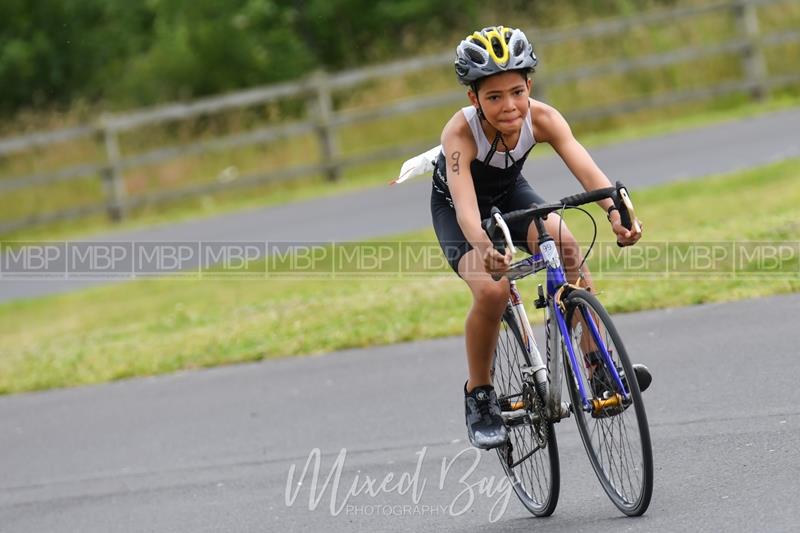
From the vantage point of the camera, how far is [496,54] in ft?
19.6

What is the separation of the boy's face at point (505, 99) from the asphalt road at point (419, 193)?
9990 millimetres

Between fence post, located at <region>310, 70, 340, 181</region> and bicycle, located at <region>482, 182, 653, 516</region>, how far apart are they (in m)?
16.4

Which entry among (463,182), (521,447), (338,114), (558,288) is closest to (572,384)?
(558,288)

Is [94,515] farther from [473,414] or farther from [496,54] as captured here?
[496,54]

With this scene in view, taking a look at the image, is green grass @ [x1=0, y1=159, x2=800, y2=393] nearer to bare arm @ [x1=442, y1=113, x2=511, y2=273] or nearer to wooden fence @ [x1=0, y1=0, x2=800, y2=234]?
bare arm @ [x1=442, y1=113, x2=511, y2=273]

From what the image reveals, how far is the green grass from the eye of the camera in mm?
11109

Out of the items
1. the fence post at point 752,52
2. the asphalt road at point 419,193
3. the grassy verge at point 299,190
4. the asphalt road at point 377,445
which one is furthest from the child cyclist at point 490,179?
the fence post at point 752,52

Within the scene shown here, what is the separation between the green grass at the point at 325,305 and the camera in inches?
437

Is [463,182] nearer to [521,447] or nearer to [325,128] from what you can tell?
[521,447]

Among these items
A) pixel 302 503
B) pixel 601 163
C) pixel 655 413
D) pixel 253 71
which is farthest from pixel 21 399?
pixel 253 71

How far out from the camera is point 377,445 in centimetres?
824

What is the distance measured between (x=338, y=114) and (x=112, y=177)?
386 cm

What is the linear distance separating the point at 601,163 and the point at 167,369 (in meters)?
8.62

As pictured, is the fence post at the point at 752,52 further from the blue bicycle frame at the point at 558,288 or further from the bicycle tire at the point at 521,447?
the blue bicycle frame at the point at 558,288
